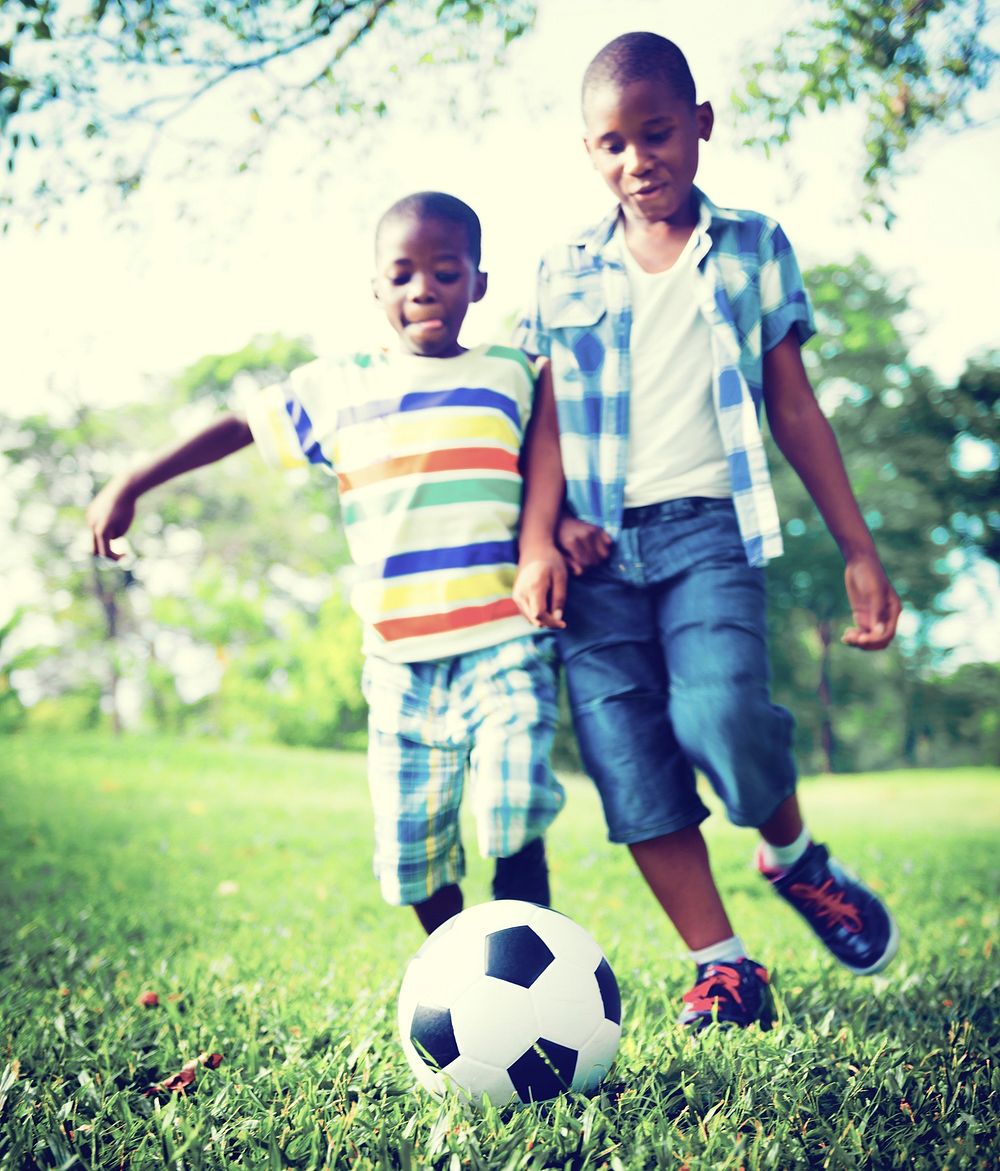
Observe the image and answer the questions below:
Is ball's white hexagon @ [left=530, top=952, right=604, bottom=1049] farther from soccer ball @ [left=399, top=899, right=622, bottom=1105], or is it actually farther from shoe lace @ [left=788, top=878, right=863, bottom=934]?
shoe lace @ [left=788, top=878, right=863, bottom=934]

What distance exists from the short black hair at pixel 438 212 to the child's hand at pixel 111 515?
36.1 inches

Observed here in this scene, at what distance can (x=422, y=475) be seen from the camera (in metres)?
2.62

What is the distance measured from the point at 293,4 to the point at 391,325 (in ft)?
8.63

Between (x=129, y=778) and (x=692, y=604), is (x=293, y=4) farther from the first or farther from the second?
(x=129, y=778)

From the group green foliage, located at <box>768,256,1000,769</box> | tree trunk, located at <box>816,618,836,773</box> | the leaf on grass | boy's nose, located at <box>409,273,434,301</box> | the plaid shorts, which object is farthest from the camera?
tree trunk, located at <box>816,618,836,773</box>

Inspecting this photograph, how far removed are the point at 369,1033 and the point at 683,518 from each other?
143 centimetres

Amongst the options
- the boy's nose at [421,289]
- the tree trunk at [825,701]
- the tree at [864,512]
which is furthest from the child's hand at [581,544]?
the tree trunk at [825,701]

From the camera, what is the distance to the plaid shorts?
239 centimetres

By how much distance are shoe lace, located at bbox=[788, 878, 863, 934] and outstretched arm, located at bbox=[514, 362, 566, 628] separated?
101 centimetres

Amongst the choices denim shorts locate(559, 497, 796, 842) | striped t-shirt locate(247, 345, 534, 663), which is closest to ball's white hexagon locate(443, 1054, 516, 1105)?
denim shorts locate(559, 497, 796, 842)

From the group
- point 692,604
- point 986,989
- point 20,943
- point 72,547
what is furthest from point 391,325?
point 72,547

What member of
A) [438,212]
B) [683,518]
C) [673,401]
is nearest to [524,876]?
[683,518]

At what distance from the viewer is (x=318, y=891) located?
16.9 ft

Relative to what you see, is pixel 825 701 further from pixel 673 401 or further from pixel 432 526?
pixel 432 526
